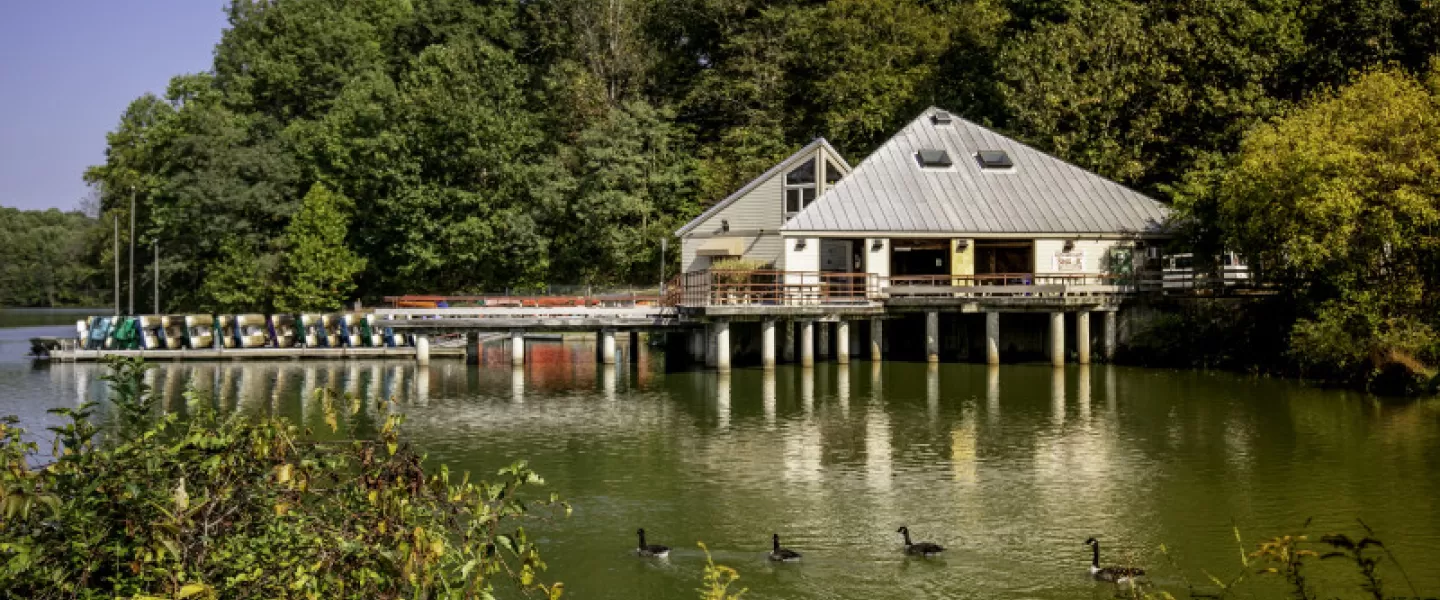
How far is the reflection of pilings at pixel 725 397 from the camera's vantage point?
32500 millimetres

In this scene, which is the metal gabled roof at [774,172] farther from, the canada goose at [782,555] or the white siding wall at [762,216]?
the canada goose at [782,555]

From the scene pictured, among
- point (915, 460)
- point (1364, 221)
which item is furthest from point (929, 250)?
point (915, 460)

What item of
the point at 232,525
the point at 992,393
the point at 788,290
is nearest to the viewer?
the point at 232,525

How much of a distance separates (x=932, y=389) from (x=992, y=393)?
6.00 ft

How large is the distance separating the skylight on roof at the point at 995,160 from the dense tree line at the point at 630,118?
458cm

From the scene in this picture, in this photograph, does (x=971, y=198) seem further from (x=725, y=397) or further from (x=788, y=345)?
(x=725, y=397)

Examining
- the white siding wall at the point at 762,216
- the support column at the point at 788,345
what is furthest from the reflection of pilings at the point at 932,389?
the white siding wall at the point at 762,216

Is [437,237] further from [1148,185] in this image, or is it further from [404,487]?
[404,487]

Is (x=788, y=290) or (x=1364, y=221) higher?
(x=1364, y=221)

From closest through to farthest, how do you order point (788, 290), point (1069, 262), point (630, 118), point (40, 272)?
point (788, 290) → point (1069, 262) → point (630, 118) → point (40, 272)

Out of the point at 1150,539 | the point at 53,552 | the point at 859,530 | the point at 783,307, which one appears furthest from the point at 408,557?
the point at 783,307

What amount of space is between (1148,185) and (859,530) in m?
37.5

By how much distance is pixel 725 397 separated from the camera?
121ft

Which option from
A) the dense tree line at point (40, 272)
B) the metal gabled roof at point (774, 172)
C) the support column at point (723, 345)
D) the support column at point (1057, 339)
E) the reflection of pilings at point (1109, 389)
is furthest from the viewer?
the dense tree line at point (40, 272)
